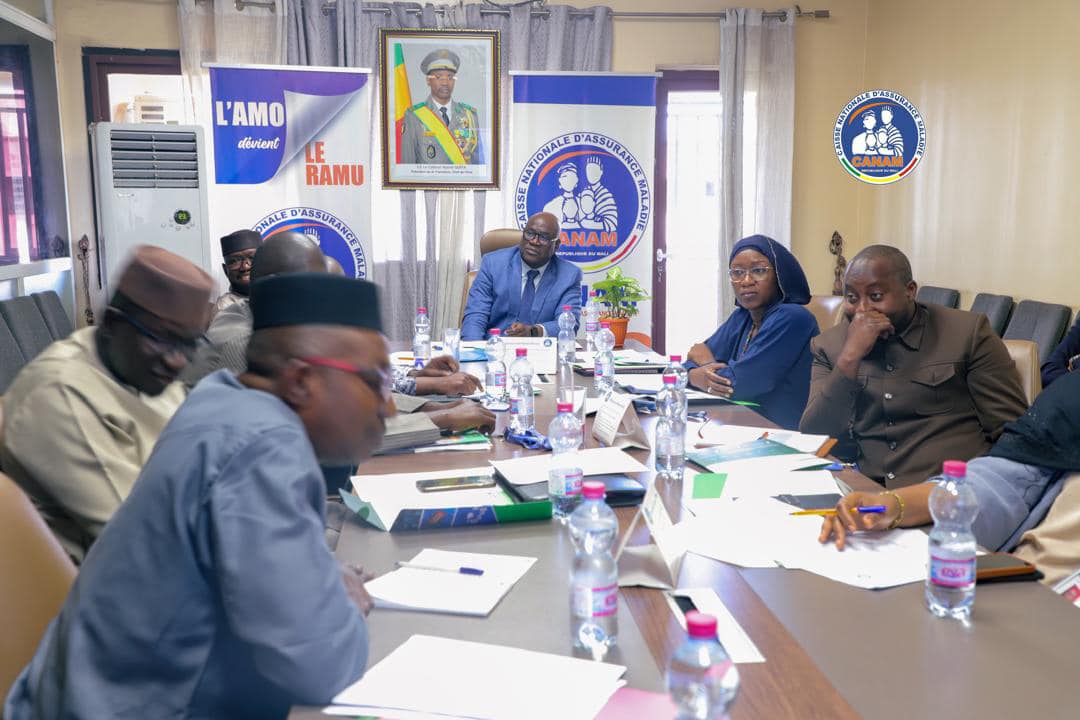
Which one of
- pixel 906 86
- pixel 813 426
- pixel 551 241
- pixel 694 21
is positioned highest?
pixel 694 21

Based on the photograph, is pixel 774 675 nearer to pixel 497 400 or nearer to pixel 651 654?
pixel 651 654

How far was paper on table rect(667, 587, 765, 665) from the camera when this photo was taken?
121cm

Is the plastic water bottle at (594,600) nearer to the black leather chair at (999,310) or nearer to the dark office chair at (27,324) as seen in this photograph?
the black leather chair at (999,310)

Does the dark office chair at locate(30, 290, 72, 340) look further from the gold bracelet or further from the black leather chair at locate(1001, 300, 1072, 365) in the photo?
the black leather chair at locate(1001, 300, 1072, 365)

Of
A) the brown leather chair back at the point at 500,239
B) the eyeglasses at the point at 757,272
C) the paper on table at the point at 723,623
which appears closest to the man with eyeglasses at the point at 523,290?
the brown leather chair back at the point at 500,239

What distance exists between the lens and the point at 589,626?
124cm

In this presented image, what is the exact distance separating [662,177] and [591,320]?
2.28 m

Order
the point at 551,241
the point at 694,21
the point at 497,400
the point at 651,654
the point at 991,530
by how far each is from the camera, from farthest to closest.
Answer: the point at 694,21 < the point at 551,241 < the point at 497,400 < the point at 991,530 < the point at 651,654

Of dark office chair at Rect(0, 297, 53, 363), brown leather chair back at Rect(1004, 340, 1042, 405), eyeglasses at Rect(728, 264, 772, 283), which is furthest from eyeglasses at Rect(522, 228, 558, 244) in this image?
dark office chair at Rect(0, 297, 53, 363)

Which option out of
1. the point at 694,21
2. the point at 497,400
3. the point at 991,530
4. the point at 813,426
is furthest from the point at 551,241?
the point at 991,530

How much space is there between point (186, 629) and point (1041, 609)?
4.00 ft

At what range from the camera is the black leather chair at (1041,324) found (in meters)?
4.40

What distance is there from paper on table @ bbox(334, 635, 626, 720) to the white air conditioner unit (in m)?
5.08
